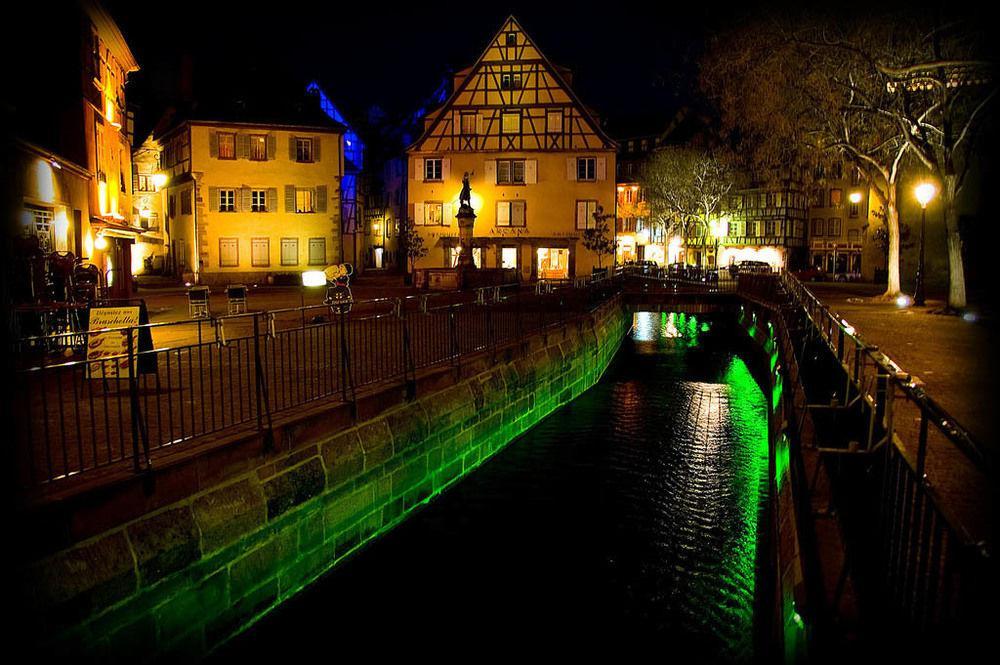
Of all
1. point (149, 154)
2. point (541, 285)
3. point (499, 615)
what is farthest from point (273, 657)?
point (149, 154)

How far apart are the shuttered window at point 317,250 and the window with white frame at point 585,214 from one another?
15940 mm

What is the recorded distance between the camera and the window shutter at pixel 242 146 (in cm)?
4288

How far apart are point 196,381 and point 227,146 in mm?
35222

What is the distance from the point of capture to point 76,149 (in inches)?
891

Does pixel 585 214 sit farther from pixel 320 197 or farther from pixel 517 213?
pixel 320 197

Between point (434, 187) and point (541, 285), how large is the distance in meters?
24.4

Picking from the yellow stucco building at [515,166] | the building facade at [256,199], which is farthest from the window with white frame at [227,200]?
the yellow stucco building at [515,166]

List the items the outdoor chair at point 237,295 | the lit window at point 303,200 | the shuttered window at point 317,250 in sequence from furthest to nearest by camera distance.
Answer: the shuttered window at point 317,250 → the lit window at point 303,200 → the outdoor chair at point 237,295

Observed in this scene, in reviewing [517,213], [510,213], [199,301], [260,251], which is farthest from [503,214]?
[199,301]

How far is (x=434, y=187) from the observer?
48.5m

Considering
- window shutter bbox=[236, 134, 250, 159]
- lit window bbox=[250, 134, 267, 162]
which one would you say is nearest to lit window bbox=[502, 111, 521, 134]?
lit window bbox=[250, 134, 267, 162]

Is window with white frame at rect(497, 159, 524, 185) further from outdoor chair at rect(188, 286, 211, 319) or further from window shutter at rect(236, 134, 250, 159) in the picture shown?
outdoor chair at rect(188, 286, 211, 319)

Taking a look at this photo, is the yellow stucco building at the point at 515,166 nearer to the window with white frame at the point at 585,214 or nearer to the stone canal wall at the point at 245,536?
the window with white frame at the point at 585,214

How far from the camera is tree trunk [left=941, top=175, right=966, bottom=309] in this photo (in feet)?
72.0
